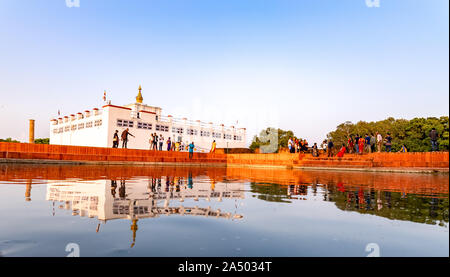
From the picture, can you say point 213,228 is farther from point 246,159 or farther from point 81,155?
point 246,159

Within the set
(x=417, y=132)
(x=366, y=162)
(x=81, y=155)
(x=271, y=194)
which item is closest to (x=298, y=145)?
(x=366, y=162)

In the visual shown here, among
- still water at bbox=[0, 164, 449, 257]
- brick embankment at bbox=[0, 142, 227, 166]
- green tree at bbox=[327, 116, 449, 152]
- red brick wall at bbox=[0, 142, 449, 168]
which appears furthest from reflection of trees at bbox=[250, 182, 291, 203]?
green tree at bbox=[327, 116, 449, 152]

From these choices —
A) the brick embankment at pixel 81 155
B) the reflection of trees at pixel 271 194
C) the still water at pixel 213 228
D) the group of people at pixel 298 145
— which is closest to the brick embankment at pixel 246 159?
the brick embankment at pixel 81 155

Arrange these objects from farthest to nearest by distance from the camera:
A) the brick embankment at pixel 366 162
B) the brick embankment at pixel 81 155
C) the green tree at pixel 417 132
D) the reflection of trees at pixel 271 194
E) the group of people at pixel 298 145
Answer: the green tree at pixel 417 132
the group of people at pixel 298 145
the brick embankment at pixel 81 155
the brick embankment at pixel 366 162
the reflection of trees at pixel 271 194

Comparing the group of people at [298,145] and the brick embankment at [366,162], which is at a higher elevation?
the group of people at [298,145]

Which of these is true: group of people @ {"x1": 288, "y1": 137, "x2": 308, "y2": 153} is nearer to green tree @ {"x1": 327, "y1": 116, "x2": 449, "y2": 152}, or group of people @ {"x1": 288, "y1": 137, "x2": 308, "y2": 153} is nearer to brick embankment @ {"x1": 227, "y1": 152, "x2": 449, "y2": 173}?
brick embankment @ {"x1": 227, "y1": 152, "x2": 449, "y2": 173}

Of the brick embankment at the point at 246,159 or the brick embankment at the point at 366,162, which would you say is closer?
the brick embankment at the point at 366,162

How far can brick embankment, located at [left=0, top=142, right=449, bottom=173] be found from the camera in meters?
18.3

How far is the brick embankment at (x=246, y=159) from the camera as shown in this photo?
59.9 feet

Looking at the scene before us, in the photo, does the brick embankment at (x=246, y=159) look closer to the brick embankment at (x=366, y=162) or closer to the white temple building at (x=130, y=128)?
the brick embankment at (x=366, y=162)

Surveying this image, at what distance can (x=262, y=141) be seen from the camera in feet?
263

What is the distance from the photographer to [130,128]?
41062 millimetres

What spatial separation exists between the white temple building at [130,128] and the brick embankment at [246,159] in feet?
56.6

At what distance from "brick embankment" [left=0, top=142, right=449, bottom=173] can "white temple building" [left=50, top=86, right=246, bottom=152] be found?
1725 centimetres
